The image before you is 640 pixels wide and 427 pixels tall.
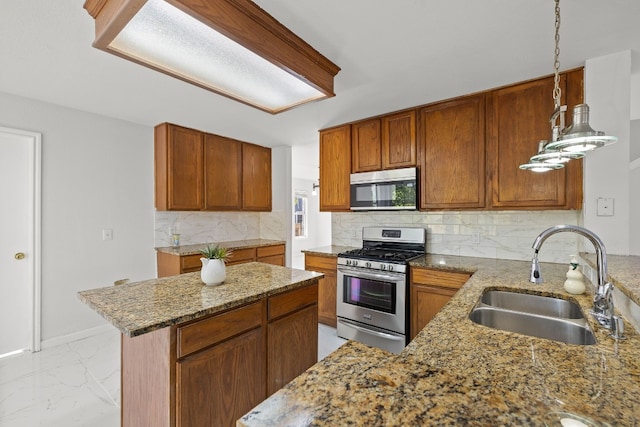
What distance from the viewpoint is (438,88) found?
2.50m

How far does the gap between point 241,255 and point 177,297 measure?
7.73 ft

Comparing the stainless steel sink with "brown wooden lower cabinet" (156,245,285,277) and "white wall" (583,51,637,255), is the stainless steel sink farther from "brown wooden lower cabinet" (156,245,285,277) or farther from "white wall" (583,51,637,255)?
"brown wooden lower cabinet" (156,245,285,277)

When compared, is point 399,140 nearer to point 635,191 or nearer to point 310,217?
point 635,191

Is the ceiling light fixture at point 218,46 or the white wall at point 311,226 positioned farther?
the white wall at point 311,226

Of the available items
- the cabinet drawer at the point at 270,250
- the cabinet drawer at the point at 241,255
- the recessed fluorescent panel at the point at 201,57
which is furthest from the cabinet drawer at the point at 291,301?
the cabinet drawer at the point at 270,250

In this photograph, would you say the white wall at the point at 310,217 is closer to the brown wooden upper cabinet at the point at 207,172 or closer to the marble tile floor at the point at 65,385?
the brown wooden upper cabinet at the point at 207,172

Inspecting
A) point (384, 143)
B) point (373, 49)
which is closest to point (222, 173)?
point (384, 143)

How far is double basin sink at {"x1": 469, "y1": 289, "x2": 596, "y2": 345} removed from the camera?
4.10ft

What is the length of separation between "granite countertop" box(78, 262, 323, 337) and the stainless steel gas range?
0.94 m

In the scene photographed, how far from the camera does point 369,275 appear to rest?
111 inches

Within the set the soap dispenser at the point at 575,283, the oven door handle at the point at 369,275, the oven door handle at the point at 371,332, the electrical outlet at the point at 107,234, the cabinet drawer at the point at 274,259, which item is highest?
the electrical outlet at the point at 107,234

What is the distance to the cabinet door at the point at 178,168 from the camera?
11.3 feet

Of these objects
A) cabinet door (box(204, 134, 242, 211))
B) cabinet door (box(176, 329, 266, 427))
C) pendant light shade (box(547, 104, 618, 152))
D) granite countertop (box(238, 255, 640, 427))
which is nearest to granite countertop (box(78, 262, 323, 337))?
cabinet door (box(176, 329, 266, 427))

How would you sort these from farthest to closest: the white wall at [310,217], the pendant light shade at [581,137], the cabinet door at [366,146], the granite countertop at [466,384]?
the white wall at [310,217] → the cabinet door at [366,146] → the pendant light shade at [581,137] → the granite countertop at [466,384]
